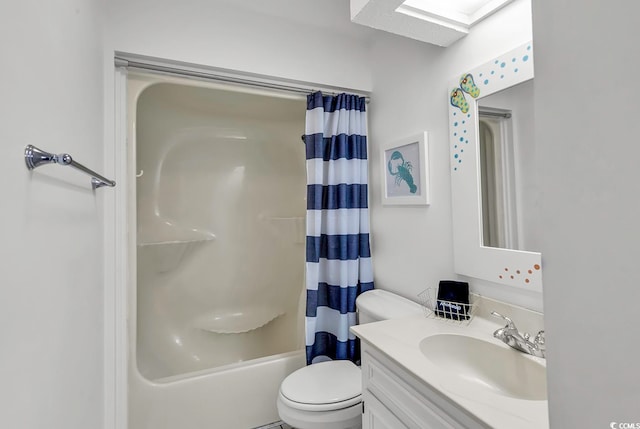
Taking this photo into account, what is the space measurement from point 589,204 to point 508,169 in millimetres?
932

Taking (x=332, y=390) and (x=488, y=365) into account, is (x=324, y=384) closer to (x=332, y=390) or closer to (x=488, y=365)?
(x=332, y=390)

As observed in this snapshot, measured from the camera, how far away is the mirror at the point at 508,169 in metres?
1.02

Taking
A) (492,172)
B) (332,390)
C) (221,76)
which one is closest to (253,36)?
(221,76)

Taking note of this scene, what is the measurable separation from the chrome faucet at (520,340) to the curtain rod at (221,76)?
4.88 feet

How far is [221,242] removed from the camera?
7.29 feet

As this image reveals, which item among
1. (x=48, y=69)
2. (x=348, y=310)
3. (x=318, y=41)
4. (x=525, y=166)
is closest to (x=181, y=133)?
(x=318, y=41)

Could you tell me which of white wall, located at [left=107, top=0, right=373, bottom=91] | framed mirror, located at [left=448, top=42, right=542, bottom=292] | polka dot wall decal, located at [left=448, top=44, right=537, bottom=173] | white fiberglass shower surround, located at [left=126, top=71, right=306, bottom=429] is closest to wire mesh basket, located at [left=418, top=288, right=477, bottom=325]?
framed mirror, located at [left=448, top=42, right=542, bottom=292]

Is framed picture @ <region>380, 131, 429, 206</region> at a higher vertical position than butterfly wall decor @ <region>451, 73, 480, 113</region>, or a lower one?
lower

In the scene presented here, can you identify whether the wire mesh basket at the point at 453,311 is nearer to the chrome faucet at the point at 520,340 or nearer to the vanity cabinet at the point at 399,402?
the chrome faucet at the point at 520,340

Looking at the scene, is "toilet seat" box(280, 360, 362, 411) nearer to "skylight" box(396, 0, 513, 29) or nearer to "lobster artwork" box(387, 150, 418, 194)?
"lobster artwork" box(387, 150, 418, 194)

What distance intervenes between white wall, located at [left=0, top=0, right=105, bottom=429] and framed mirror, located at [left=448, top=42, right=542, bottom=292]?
1.32 m

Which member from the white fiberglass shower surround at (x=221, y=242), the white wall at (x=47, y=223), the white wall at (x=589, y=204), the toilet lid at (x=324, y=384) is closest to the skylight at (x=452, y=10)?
the white fiberglass shower surround at (x=221, y=242)

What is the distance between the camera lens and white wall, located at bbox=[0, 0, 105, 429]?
492 mm

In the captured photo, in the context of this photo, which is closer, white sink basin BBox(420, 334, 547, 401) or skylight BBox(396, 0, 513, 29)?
white sink basin BBox(420, 334, 547, 401)
